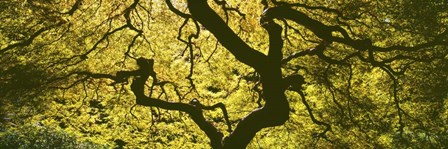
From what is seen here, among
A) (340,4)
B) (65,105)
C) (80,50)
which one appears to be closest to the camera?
(340,4)

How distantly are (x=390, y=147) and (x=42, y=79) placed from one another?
33.9ft

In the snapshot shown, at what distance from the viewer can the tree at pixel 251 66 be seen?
9219 millimetres

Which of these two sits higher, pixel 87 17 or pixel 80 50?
pixel 87 17

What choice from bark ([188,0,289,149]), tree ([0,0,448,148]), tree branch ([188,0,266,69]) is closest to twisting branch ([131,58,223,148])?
tree ([0,0,448,148])

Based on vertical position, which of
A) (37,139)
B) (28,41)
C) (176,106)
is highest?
(28,41)

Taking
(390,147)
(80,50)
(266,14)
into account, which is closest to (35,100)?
(80,50)

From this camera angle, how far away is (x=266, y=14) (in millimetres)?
8695

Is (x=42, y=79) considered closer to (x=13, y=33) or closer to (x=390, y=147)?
(x=13, y=33)

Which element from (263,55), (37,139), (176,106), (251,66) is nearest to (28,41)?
(176,106)

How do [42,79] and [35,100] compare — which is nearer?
[42,79]

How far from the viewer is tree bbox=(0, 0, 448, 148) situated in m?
9.22

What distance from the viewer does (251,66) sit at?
8422 millimetres

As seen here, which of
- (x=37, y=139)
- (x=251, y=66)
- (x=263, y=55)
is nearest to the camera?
(x=263, y=55)

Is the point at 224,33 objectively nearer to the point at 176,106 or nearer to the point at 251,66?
the point at 251,66
